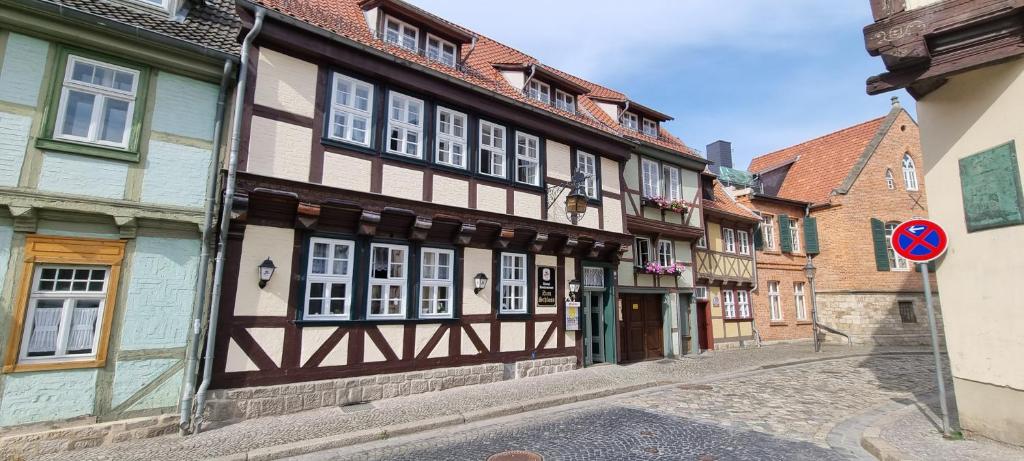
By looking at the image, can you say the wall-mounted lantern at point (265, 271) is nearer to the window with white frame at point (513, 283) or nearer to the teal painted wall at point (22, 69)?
the teal painted wall at point (22, 69)

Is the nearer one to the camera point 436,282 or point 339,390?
point 339,390

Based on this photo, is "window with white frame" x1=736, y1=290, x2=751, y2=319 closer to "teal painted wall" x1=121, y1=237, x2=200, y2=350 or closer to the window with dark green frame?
"teal painted wall" x1=121, y1=237, x2=200, y2=350

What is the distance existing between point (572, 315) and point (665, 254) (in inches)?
210

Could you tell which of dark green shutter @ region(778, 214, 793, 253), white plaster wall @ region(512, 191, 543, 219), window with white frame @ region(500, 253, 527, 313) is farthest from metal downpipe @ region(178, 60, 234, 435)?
dark green shutter @ region(778, 214, 793, 253)

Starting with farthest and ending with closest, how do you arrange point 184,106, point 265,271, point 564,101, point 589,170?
point 564,101 → point 589,170 → point 265,271 → point 184,106

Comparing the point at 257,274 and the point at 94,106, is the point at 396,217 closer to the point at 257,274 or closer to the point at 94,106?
the point at 257,274

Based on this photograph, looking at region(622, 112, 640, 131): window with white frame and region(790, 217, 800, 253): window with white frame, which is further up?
region(622, 112, 640, 131): window with white frame

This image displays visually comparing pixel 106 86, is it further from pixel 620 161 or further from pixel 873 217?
pixel 873 217

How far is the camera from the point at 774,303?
65.8 ft

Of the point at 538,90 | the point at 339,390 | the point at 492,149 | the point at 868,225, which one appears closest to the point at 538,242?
the point at 492,149

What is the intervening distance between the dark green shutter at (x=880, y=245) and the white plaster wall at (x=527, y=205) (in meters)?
17.0

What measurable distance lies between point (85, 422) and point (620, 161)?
40.8 ft

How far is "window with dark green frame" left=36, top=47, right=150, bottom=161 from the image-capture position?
6762mm

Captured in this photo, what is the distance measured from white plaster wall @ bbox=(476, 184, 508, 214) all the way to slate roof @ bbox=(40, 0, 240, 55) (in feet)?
16.9
